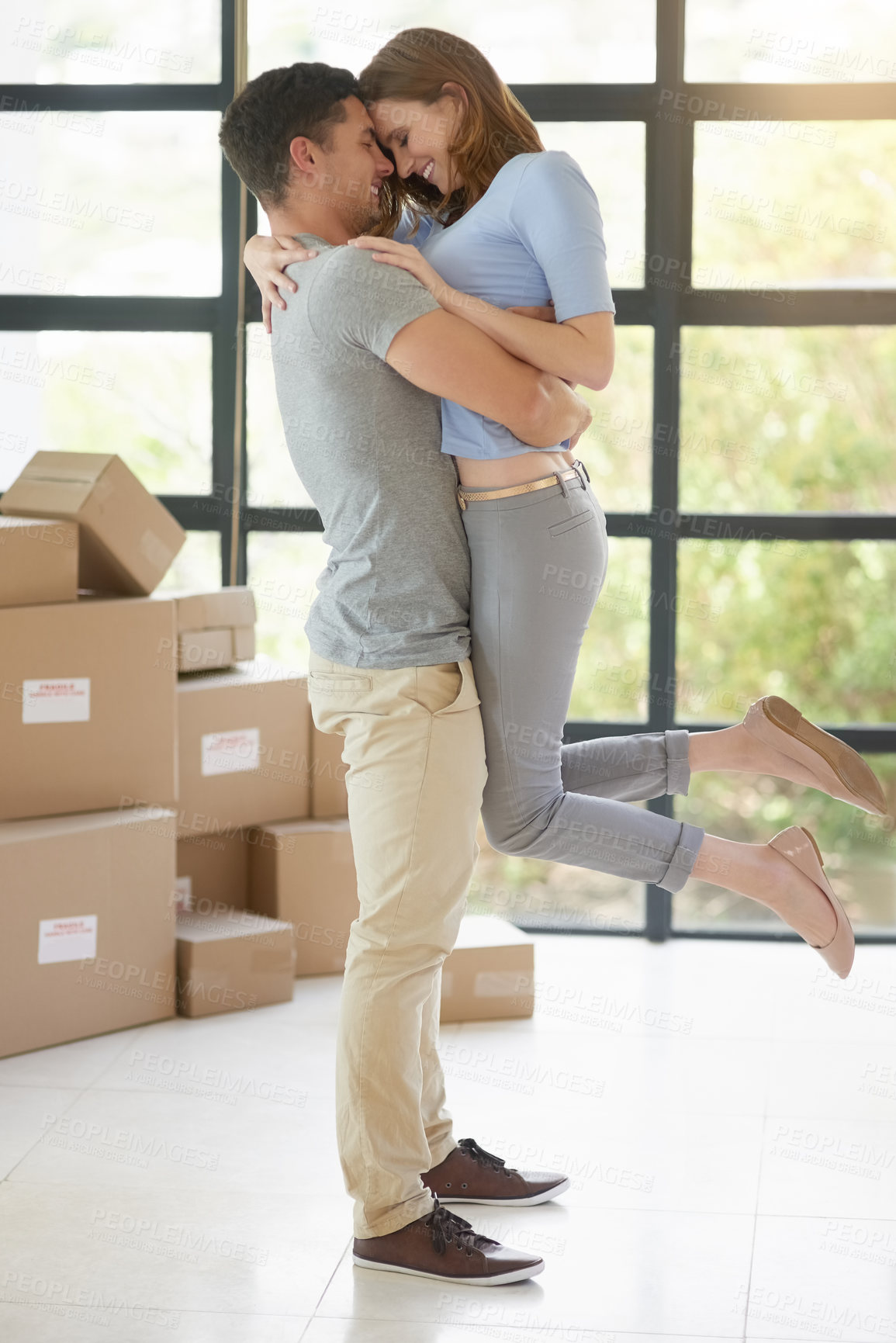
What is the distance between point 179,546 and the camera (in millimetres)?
3068

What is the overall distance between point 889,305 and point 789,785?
9.32ft

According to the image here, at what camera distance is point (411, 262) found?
1.79m

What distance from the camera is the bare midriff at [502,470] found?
190 cm

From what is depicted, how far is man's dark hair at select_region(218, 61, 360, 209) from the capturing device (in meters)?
1.86

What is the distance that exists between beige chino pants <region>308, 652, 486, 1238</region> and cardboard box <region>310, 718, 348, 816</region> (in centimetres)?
136

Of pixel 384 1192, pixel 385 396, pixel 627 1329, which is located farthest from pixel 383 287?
pixel 627 1329

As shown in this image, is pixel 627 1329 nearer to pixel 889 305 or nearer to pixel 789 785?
pixel 889 305

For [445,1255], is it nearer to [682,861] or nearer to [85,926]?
[682,861]

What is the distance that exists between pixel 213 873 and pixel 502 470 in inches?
66.5

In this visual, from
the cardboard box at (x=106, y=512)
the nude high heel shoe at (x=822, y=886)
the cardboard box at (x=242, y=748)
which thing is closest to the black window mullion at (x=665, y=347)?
the cardboard box at (x=242, y=748)

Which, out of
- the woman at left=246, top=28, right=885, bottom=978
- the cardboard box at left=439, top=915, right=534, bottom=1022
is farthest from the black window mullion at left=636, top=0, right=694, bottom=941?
the woman at left=246, top=28, right=885, bottom=978

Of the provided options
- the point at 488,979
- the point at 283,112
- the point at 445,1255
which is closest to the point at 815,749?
the point at 445,1255

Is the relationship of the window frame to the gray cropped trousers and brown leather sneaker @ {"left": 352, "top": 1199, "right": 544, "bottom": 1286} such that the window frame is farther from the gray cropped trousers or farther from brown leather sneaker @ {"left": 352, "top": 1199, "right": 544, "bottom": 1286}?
brown leather sneaker @ {"left": 352, "top": 1199, "right": 544, "bottom": 1286}

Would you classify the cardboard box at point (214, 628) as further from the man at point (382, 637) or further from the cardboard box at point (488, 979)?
the man at point (382, 637)
